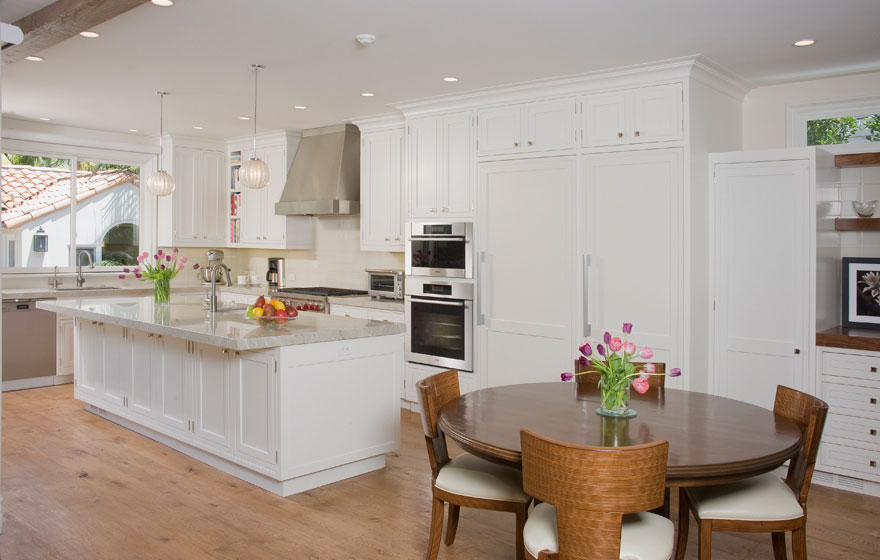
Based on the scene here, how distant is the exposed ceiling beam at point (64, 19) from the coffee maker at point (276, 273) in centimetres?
403

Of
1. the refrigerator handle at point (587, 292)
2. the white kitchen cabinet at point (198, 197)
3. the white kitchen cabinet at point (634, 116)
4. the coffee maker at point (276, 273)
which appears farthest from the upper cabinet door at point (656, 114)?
the white kitchen cabinet at point (198, 197)

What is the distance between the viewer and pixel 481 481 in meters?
2.69

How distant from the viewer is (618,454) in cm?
200

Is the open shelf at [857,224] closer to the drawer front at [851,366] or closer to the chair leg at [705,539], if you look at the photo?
the drawer front at [851,366]

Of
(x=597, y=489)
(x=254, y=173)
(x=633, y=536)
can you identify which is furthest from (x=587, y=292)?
(x=597, y=489)

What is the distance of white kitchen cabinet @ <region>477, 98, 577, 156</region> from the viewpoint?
15.6 feet

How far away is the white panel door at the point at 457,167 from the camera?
17.5ft

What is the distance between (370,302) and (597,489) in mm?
4175

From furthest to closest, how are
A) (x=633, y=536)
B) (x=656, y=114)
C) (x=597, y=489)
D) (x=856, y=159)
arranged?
(x=656, y=114), (x=856, y=159), (x=633, y=536), (x=597, y=489)

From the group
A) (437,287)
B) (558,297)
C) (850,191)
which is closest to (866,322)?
(850,191)

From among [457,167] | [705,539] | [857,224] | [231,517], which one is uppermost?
[457,167]

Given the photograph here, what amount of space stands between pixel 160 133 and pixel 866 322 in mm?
6652

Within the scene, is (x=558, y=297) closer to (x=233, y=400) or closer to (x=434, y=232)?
(x=434, y=232)

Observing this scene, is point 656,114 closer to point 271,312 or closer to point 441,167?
point 441,167
